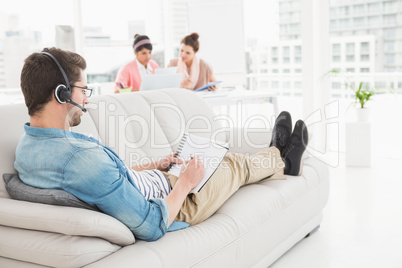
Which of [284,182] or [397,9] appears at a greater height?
[397,9]

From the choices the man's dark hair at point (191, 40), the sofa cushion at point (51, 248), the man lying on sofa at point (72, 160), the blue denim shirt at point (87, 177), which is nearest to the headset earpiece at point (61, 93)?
the man lying on sofa at point (72, 160)

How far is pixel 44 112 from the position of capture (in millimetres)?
1671

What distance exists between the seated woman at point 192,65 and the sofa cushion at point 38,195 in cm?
292

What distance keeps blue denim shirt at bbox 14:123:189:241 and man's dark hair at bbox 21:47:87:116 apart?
0.11m

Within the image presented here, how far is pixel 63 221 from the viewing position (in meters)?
1.49

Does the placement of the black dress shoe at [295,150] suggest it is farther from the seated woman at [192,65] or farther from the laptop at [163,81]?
the seated woman at [192,65]

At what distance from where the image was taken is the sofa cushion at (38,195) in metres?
1.58

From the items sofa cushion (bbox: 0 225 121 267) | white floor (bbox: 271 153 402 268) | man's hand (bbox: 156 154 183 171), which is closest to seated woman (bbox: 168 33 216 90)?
white floor (bbox: 271 153 402 268)

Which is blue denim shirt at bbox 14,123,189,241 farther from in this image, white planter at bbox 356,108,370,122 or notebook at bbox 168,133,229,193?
white planter at bbox 356,108,370,122

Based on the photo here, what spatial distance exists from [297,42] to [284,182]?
3.28 metres

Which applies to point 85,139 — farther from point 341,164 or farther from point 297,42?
point 297,42

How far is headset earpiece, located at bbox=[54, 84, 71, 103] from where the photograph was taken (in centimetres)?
162

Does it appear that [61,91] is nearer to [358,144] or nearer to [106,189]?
[106,189]

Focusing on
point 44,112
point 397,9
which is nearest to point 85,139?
point 44,112
